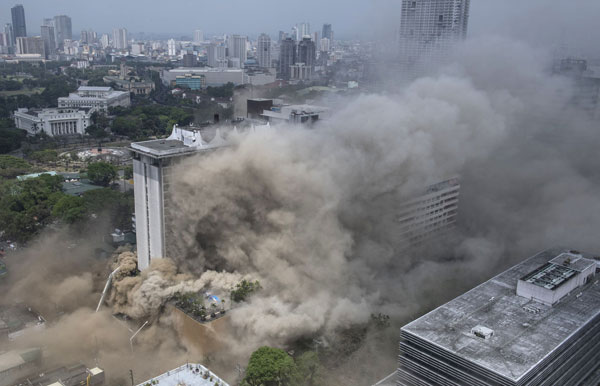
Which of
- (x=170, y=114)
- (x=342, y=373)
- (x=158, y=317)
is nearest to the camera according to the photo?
(x=342, y=373)

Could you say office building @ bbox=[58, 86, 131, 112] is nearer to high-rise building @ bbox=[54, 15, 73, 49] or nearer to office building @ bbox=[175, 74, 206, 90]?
office building @ bbox=[175, 74, 206, 90]

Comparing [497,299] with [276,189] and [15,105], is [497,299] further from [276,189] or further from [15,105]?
[15,105]

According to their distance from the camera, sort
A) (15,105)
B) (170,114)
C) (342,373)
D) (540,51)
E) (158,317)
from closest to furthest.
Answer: (342,373) → (158,317) → (540,51) → (170,114) → (15,105)

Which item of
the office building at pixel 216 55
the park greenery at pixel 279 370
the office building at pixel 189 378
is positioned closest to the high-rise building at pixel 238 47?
the office building at pixel 216 55

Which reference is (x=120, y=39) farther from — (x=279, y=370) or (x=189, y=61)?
(x=279, y=370)

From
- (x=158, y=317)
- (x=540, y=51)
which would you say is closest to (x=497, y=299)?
(x=158, y=317)

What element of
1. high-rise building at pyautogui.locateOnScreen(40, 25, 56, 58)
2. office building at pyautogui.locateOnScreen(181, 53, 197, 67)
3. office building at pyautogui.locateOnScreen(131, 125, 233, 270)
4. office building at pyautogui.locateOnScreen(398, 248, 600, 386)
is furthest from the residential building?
high-rise building at pyautogui.locateOnScreen(40, 25, 56, 58)

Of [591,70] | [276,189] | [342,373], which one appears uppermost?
[591,70]

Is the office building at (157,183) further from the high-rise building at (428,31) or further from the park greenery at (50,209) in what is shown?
the high-rise building at (428,31)
